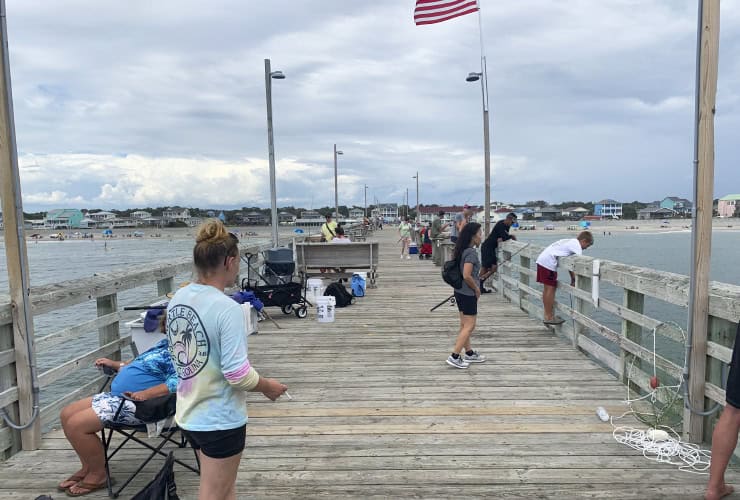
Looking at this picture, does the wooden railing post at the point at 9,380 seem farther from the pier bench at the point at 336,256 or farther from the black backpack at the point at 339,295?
the pier bench at the point at 336,256

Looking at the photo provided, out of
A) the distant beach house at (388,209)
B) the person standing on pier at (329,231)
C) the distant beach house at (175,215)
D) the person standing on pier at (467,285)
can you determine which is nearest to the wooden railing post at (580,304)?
the person standing on pier at (467,285)

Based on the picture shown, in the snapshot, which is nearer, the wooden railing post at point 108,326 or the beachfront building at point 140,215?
the wooden railing post at point 108,326

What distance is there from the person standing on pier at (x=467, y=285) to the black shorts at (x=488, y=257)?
4478mm

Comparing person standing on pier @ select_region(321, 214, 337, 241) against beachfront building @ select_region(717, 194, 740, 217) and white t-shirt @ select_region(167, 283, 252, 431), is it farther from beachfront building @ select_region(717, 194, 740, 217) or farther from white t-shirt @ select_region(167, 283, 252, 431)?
beachfront building @ select_region(717, 194, 740, 217)

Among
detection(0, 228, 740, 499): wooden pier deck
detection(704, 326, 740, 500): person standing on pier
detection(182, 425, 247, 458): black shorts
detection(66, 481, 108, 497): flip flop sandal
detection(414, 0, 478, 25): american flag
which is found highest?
detection(414, 0, 478, 25): american flag

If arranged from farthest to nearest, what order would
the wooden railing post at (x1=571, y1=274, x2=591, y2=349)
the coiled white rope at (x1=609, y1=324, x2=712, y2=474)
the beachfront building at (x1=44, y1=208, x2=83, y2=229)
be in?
the beachfront building at (x1=44, y1=208, x2=83, y2=229), the wooden railing post at (x1=571, y1=274, x2=591, y2=349), the coiled white rope at (x1=609, y1=324, x2=712, y2=474)

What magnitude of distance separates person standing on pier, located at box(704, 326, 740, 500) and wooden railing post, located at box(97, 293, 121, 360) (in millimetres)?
4431

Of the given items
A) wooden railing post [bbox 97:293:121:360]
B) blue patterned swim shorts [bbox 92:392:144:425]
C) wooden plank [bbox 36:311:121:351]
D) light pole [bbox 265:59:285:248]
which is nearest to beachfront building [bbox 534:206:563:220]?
light pole [bbox 265:59:285:248]

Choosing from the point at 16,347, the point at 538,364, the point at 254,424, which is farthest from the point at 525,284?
the point at 16,347

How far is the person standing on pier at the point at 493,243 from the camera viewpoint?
31.1 feet

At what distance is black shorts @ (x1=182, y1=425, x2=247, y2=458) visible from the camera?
207cm

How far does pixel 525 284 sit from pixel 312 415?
5182mm

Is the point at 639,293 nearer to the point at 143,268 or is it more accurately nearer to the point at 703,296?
the point at 703,296

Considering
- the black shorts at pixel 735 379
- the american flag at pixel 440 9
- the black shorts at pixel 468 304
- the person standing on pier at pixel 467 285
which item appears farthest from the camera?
the american flag at pixel 440 9
